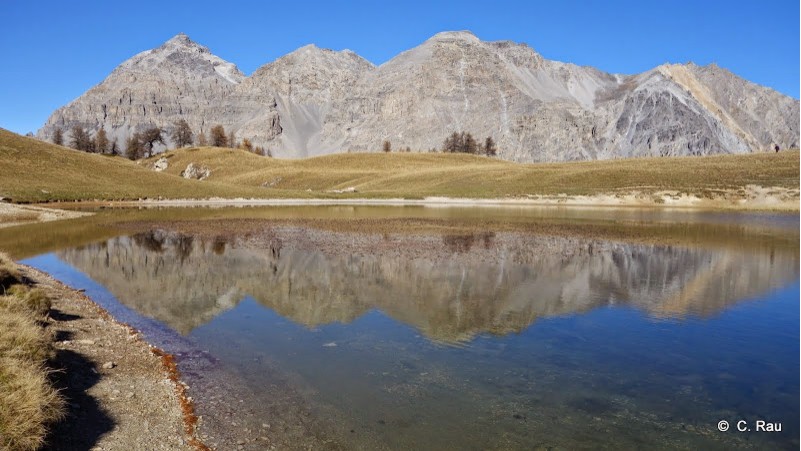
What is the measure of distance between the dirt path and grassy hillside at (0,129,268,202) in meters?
64.7

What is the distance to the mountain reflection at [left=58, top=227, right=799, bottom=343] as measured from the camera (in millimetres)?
16828

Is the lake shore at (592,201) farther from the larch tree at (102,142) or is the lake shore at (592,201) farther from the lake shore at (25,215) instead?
the larch tree at (102,142)

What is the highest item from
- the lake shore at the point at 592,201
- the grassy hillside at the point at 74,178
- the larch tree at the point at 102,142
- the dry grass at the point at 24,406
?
the larch tree at the point at 102,142

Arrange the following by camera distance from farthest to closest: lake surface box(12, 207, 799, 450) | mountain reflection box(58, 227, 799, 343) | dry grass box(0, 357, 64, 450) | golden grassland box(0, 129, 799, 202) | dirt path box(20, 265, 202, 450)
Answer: golden grassland box(0, 129, 799, 202) → mountain reflection box(58, 227, 799, 343) → lake surface box(12, 207, 799, 450) → dirt path box(20, 265, 202, 450) → dry grass box(0, 357, 64, 450)

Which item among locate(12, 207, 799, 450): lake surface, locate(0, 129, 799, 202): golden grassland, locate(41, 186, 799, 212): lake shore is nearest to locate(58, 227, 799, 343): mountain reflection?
locate(12, 207, 799, 450): lake surface

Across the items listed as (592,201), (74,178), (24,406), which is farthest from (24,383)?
(74,178)

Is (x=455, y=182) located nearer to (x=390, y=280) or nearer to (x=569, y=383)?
(x=390, y=280)

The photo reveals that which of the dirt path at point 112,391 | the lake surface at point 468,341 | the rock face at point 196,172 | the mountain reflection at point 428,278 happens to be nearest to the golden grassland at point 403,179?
the rock face at point 196,172

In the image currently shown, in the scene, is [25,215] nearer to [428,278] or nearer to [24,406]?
[428,278]

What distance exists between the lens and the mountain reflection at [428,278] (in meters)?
16.8

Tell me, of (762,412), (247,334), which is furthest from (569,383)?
(247,334)

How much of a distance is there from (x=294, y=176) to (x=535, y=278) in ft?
367

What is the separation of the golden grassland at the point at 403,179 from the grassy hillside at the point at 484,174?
169 millimetres

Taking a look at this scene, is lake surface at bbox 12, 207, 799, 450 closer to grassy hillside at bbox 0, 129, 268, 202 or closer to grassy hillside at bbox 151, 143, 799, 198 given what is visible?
grassy hillside at bbox 0, 129, 268, 202
